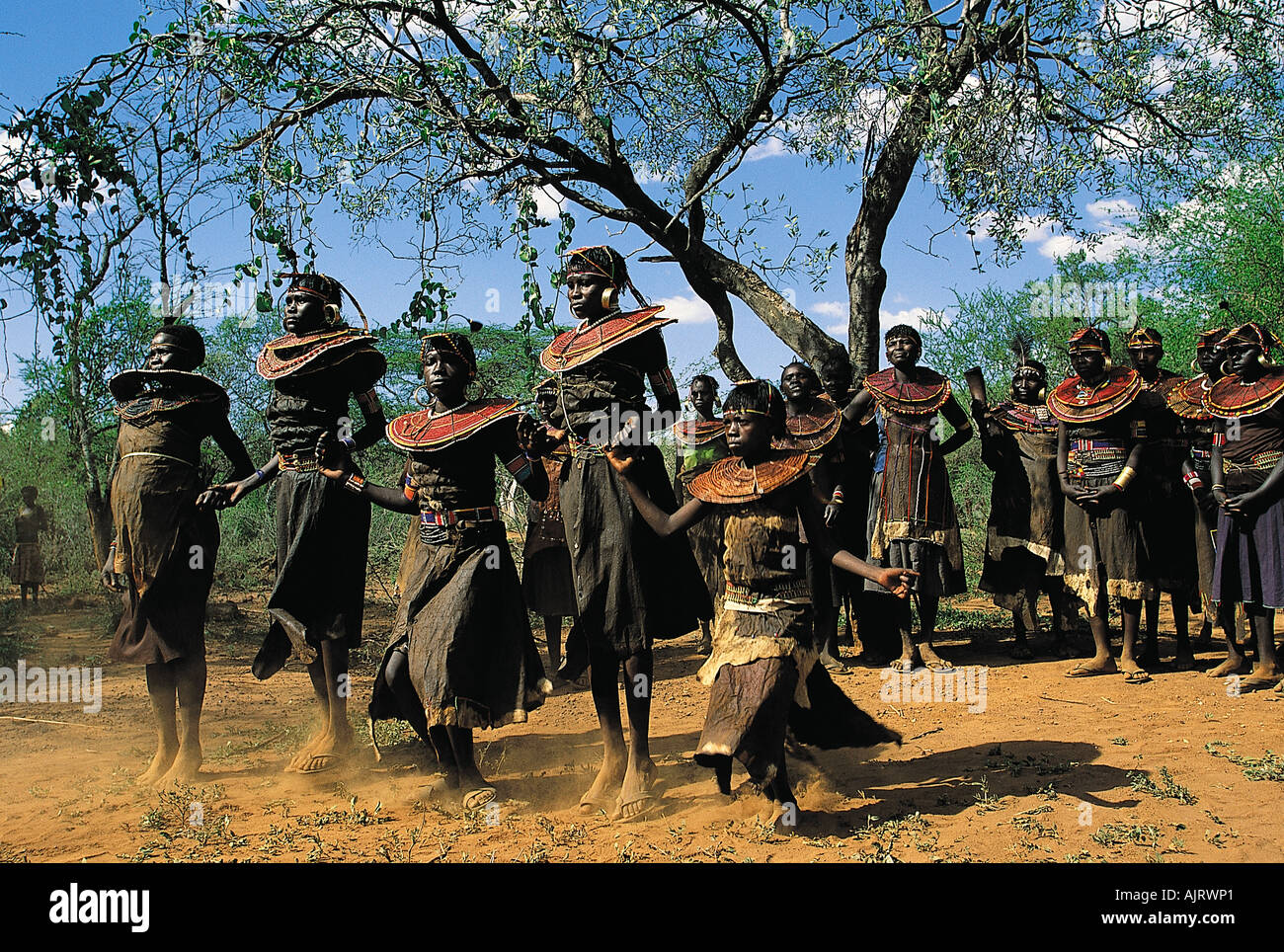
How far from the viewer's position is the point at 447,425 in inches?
170

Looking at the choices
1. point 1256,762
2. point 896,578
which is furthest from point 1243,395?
point 896,578

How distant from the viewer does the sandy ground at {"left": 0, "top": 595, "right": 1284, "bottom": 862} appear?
3588 mm

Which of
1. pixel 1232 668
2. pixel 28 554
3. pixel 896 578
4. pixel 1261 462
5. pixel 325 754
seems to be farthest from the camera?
pixel 28 554

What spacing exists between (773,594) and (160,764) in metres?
3.17

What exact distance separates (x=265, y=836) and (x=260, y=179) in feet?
15.2

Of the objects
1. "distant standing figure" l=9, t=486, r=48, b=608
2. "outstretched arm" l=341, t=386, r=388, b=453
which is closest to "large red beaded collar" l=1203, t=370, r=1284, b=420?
"outstretched arm" l=341, t=386, r=388, b=453

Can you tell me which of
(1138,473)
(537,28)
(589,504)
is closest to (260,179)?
(537,28)

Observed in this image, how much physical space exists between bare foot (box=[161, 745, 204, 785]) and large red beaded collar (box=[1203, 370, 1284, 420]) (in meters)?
6.08

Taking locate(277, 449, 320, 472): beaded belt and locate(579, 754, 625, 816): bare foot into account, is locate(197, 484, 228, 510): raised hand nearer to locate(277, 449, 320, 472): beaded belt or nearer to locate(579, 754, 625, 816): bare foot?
locate(277, 449, 320, 472): beaded belt

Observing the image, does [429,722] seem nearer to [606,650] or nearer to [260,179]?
[606,650]

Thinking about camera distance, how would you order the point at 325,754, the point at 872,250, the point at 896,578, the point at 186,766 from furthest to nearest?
the point at 872,250
the point at 325,754
the point at 186,766
the point at 896,578

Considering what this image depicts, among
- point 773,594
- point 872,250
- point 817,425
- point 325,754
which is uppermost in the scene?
point 872,250

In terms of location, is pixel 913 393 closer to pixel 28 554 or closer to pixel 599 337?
pixel 599 337

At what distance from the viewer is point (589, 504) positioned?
13.9 ft
